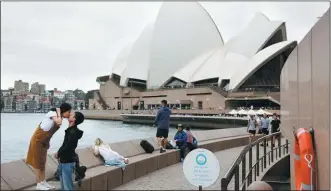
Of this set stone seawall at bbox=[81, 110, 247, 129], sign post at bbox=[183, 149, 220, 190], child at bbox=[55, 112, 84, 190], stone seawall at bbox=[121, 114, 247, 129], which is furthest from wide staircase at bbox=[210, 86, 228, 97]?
sign post at bbox=[183, 149, 220, 190]

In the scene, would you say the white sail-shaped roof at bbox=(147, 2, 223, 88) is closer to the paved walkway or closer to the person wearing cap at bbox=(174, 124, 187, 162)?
the person wearing cap at bbox=(174, 124, 187, 162)

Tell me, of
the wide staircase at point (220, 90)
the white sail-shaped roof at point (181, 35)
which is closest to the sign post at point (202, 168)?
the wide staircase at point (220, 90)

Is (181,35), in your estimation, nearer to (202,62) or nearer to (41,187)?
(202,62)

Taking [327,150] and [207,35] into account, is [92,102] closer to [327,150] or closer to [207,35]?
[207,35]

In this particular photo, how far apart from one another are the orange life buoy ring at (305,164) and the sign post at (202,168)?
96cm

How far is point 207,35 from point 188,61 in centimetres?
519

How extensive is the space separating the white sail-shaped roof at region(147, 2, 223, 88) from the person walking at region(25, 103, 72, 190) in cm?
5522

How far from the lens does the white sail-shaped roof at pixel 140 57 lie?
62906 millimetres

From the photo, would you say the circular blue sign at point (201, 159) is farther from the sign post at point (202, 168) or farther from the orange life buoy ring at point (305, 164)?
the orange life buoy ring at point (305, 164)

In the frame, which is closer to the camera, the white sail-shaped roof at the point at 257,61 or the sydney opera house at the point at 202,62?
the white sail-shaped roof at the point at 257,61

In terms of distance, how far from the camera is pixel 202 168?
4012mm

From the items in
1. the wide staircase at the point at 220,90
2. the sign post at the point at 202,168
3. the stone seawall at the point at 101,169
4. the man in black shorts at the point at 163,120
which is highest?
the wide staircase at the point at 220,90

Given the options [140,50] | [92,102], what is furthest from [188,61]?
[92,102]

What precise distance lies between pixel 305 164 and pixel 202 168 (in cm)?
124
